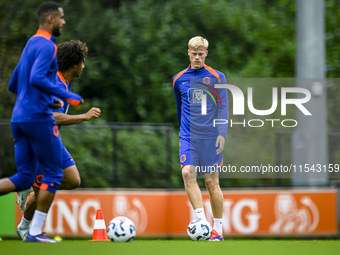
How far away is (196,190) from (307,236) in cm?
513

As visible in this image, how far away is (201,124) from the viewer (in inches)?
256

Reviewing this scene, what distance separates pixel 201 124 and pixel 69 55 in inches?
66.9

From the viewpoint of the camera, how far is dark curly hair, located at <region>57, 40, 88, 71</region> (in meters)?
6.07

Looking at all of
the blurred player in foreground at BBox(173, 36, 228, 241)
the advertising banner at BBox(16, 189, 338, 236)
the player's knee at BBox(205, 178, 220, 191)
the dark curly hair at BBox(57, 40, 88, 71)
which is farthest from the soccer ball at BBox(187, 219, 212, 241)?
the advertising banner at BBox(16, 189, 338, 236)

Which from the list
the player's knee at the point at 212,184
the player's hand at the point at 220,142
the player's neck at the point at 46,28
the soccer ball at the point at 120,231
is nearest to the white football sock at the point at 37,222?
the soccer ball at the point at 120,231

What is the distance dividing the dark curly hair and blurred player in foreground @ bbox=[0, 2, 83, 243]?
972 mm

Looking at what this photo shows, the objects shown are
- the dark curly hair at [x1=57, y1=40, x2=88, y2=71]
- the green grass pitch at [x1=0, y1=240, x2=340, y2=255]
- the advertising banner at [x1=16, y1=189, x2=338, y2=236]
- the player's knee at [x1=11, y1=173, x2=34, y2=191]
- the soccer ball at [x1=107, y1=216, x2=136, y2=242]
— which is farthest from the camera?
the advertising banner at [x1=16, y1=189, x2=338, y2=236]

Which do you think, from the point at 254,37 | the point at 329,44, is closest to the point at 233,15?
the point at 254,37

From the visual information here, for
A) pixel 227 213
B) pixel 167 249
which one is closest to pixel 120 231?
pixel 167 249

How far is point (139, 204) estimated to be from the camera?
11.1 m

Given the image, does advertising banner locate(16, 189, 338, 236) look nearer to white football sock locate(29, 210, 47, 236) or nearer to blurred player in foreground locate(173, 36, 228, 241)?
blurred player in foreground locate(173, 36, 228, 241)

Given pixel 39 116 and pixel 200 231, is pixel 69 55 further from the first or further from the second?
pixel 200 231

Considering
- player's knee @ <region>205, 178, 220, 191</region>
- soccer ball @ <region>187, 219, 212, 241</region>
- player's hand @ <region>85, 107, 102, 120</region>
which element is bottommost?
soccer ball @ <region>187, 219, 212, 241</region>

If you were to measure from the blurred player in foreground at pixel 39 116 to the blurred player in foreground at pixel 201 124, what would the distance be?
177 cm
